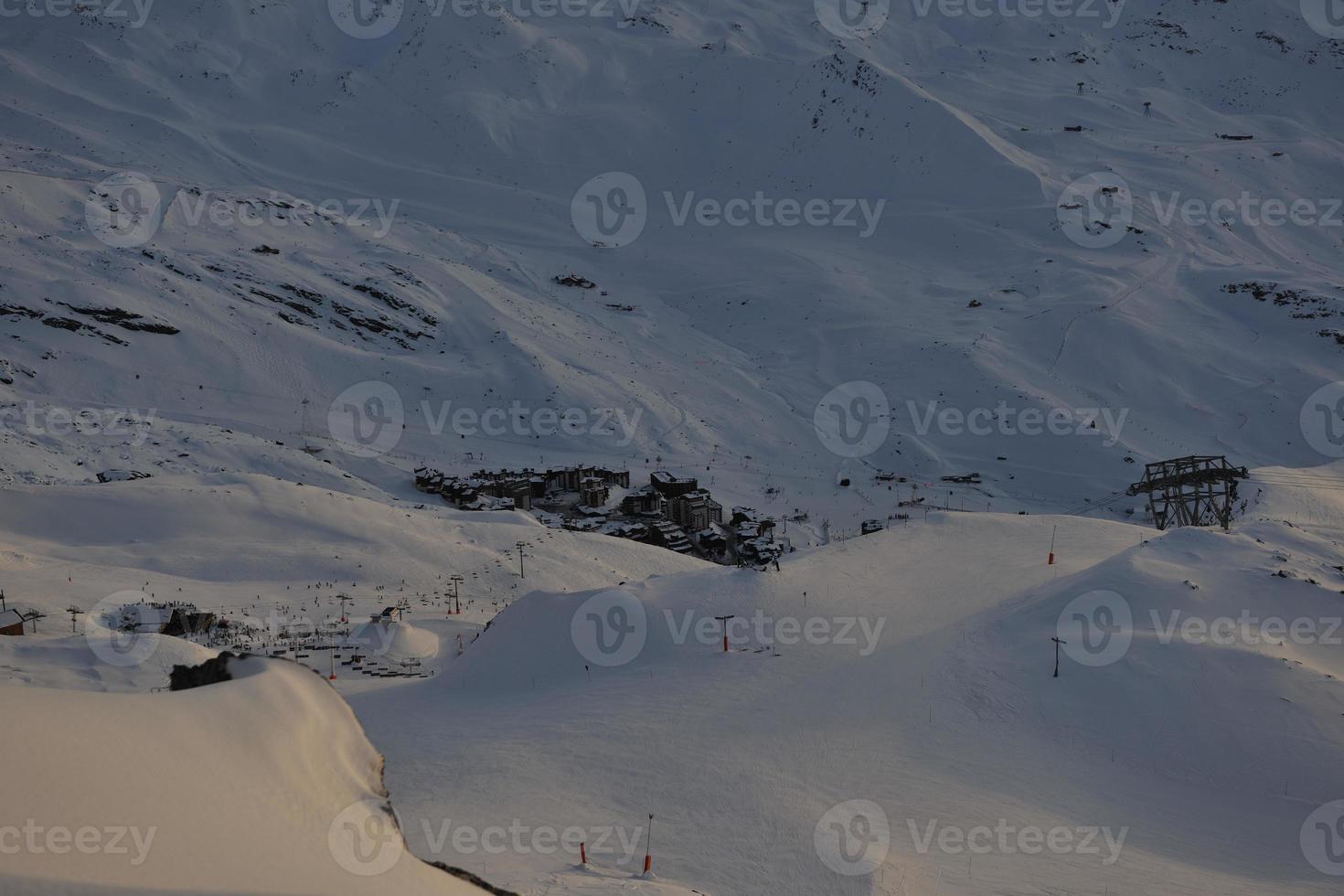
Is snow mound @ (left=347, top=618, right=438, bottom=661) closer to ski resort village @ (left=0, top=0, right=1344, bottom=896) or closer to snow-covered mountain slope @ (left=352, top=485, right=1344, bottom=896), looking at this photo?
ski resort village @ (left=0, top=0, right=1344, bottom=896)

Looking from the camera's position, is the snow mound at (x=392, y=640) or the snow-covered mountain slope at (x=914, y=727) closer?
the snow-covered mountain slope at (x=914, y=727)

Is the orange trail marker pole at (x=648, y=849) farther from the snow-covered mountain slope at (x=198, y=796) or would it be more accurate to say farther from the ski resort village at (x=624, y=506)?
the ski resort village at (x=624, y=506)

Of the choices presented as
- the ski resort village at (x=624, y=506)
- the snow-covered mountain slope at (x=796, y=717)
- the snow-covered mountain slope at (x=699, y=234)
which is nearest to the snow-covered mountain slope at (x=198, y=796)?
the snow-covered mountain slope at (x=796, y=717)

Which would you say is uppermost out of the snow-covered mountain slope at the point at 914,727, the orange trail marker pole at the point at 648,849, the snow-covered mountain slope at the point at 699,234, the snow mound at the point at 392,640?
the snow-covered mountain slope at the point at 699,234

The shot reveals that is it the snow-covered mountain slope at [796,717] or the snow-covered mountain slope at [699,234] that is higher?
the snow-covered mountain slope at [699,234]

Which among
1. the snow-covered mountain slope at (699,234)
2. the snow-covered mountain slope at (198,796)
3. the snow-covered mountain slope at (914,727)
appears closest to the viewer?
the snow-covered mountain slope at (198,796)

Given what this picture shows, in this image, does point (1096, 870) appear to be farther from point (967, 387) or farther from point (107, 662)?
point (967, 387)
